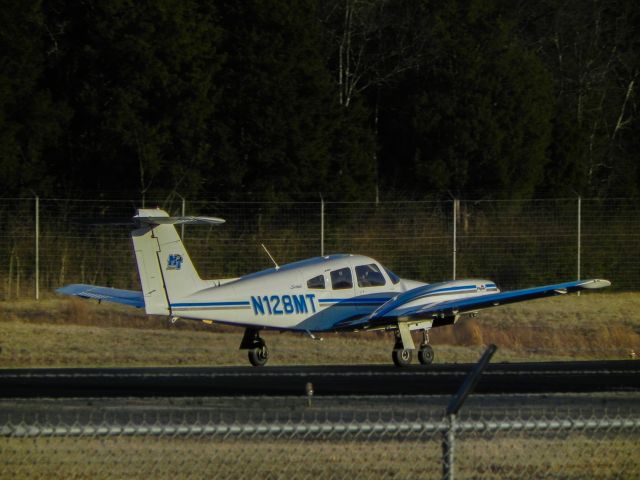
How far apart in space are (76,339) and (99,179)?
14.9m

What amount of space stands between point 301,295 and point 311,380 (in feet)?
11.3

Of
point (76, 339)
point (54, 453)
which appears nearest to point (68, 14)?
point (76, 339)

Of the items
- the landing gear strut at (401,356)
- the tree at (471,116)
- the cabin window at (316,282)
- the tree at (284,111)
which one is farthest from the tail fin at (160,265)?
the tree at (471,116)

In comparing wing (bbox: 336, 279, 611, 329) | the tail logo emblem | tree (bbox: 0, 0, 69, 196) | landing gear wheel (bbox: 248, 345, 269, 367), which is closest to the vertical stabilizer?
the tail logo emblem

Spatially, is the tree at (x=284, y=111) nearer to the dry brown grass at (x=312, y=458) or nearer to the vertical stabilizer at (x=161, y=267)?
the vertical stabilizer at (x=161, y=267)

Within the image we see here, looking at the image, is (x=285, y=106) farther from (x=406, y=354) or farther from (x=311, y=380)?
(x=311, y=380)

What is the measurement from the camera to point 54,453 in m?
10.5

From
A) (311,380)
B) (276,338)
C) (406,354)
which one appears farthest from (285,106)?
(311,380)

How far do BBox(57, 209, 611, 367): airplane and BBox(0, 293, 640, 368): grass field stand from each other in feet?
3.48

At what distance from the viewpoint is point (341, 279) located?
876 inches

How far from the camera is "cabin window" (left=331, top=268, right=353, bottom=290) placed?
22.1m

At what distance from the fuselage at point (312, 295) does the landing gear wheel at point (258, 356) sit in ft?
1.90

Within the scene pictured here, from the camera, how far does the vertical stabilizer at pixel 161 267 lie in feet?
66.8

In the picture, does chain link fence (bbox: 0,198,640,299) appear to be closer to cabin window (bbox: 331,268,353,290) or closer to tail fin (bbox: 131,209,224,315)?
cabin window (bbox: 331,268,353,290)
